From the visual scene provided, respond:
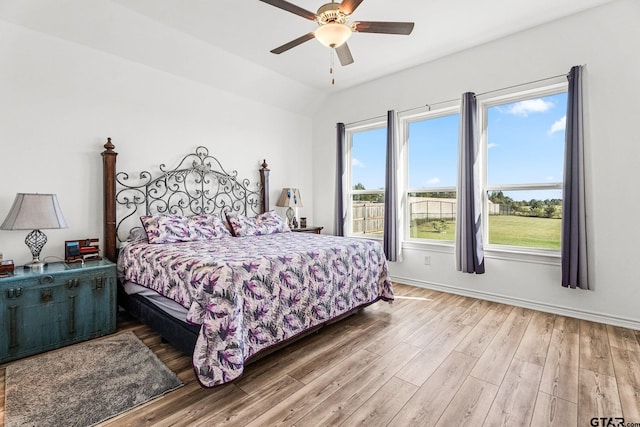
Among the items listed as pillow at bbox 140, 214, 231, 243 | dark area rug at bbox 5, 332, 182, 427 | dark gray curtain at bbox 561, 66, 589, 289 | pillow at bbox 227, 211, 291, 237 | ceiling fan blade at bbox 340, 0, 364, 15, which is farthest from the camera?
pillow at bbox 227, 211, 291, 237

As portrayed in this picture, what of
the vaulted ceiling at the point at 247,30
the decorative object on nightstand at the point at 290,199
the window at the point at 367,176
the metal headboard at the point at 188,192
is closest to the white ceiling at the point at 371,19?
the vaulted ceiling at the point at 247,30

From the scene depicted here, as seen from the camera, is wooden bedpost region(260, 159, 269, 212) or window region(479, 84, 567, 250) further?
wooden bedpost region(260, 159, 269, 212)

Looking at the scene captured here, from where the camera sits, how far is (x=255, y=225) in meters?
3.84

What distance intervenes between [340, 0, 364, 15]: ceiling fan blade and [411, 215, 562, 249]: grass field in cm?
285

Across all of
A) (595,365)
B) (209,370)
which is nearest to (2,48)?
(209,370)

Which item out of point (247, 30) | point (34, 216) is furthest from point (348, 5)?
point (34, 216)

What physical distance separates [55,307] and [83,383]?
0.79m

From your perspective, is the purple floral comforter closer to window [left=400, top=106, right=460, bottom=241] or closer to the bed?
the bed

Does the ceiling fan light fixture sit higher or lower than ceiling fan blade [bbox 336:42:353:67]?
lower

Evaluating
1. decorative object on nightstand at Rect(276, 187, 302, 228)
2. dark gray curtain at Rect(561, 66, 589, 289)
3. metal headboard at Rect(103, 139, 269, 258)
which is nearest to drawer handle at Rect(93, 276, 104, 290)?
metal headboard at Rect(103, 139, 269, 258)

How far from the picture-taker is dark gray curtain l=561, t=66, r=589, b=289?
2.88 m

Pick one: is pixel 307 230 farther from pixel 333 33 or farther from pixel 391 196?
pixel 333 33

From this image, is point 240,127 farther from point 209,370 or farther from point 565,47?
point 565,47

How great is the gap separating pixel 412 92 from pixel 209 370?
13.0 ft
